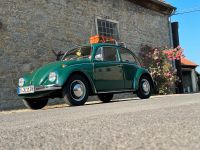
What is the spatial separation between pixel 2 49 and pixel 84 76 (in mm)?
3913

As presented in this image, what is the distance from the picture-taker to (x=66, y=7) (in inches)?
564

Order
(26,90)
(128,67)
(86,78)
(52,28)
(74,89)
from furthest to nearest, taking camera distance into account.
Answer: (52,28)
(128,67)
(86,78)
(26,90)
(74,89)

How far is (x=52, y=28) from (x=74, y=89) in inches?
220

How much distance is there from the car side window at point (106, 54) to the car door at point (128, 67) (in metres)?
0.23

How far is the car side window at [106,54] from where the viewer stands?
9.41 m

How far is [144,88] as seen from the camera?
10.3 meters

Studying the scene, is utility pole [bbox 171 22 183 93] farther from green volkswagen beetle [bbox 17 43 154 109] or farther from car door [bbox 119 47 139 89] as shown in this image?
car door [bbox 119 47 139 89]

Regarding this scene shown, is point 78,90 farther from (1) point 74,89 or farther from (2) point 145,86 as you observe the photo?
(2) point 145,86

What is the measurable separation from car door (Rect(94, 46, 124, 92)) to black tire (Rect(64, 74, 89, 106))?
1.70 ft

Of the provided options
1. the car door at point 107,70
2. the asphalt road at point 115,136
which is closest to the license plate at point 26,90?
the car door at point 107,70

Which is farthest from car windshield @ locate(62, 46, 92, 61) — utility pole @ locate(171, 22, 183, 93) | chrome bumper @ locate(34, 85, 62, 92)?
utility pole @ locate(171, 22, 183, 93)

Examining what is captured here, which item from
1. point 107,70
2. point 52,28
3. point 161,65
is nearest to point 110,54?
point 107,70

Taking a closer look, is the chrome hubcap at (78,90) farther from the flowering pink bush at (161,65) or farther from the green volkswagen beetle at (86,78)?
the flowering pink bush at (161,65)

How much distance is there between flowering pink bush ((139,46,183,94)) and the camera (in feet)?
55.7
